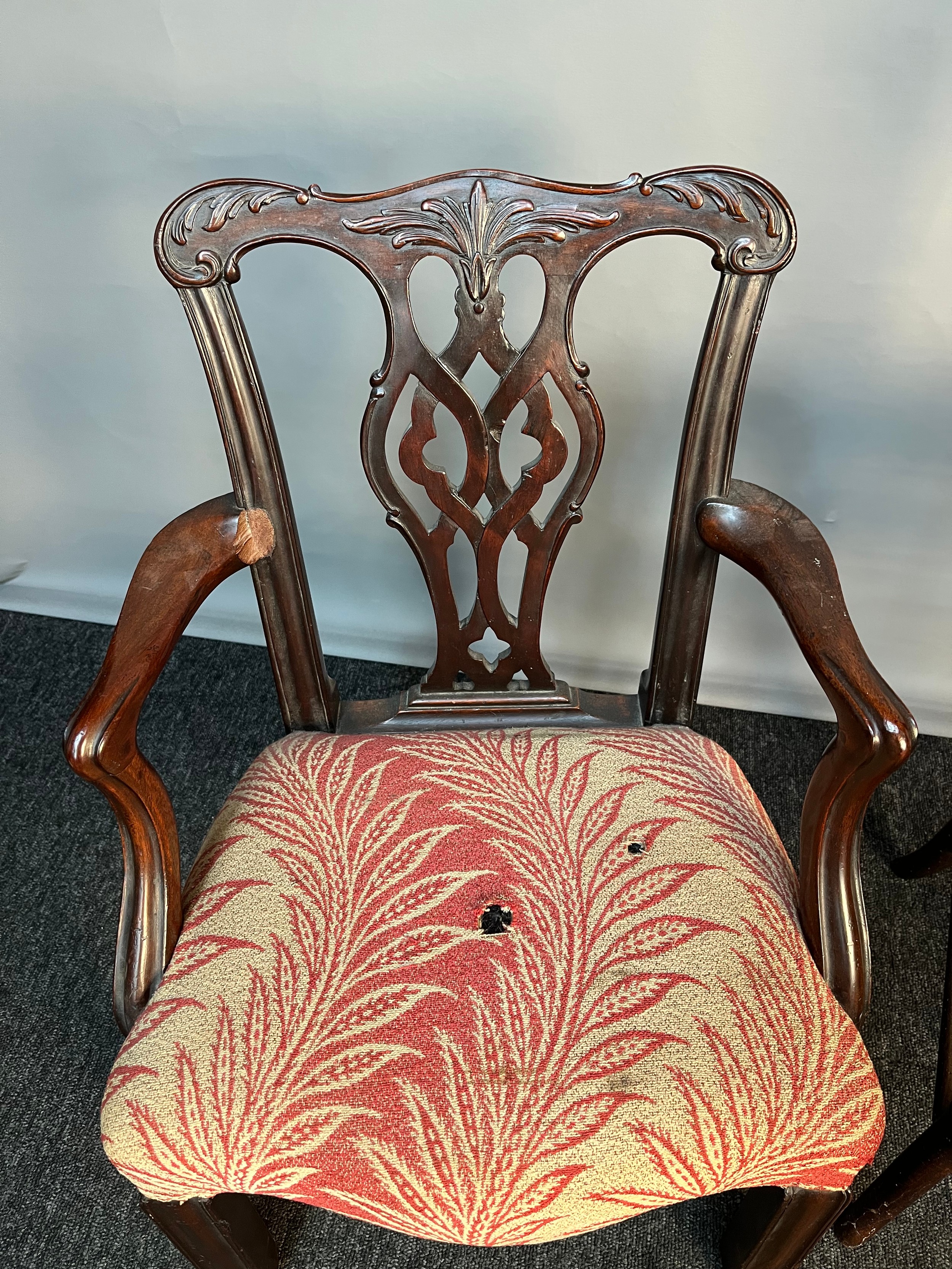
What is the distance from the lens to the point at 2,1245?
1.00 meters

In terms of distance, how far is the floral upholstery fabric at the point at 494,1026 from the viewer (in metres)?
0.63

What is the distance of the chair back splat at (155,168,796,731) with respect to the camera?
77 cm

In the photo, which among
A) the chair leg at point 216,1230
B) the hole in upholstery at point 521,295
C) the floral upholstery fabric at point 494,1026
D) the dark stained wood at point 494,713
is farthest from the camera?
the hole in upholstery at point 521,295

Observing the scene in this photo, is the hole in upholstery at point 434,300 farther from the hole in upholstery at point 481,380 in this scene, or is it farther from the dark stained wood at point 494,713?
the dark stained wood at point 494,713

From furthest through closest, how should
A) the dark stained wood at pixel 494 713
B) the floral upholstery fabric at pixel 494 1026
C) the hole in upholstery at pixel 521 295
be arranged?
the hole in upholstery at pixel 521 295 < the dark stained wood at pixel 494 713 < the floral upholstery fabric at pixel 494 1026

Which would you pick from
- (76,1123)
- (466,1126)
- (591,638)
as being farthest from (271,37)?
(76,1123)

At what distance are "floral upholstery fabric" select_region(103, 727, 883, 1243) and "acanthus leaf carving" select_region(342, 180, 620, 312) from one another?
18.2 inches

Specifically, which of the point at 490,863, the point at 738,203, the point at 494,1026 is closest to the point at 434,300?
the point at 738,203

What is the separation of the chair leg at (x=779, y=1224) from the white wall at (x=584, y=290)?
808mm

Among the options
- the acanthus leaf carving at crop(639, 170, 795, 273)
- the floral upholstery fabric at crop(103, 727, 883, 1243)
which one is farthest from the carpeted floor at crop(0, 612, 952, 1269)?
the acanthus leaf carving at crop(639, 170, 795, 273)

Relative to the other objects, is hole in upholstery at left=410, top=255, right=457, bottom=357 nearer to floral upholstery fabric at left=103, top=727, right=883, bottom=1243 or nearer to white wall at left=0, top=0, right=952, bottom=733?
white wall at left=0, top=0, right=952, bottom=733

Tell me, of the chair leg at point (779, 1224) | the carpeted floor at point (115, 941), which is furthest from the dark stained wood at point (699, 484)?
the carpeted floor at point (115, 941)

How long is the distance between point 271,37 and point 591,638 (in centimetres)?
92

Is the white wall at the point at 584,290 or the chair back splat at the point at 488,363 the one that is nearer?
the chair back splat at the point at 488,363
